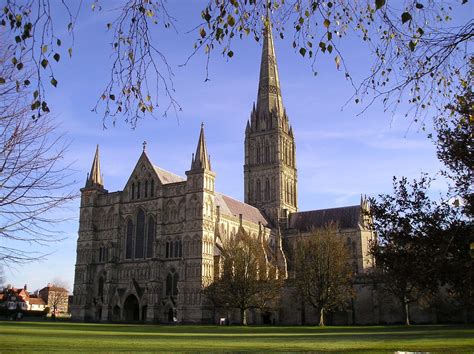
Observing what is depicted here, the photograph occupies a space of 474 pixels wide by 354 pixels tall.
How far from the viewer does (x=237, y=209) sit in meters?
76.8

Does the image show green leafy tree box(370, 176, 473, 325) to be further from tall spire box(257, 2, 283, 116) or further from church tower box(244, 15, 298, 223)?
tall spire box(257, 2, 283, 116)

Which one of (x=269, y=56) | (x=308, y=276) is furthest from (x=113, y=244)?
(x=269, y=56)

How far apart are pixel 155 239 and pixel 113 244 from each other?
625 centimetres

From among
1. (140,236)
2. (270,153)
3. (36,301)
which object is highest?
(270,153)

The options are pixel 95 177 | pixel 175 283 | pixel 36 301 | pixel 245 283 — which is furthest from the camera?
pixel 36 301

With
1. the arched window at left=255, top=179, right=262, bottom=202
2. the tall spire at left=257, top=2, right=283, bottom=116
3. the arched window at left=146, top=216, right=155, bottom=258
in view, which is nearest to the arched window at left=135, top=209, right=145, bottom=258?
the arched window at left=146, top=216, right=155, bottom=258

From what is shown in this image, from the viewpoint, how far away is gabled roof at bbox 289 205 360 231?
8112 centimetres

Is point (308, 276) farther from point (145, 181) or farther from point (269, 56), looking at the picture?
point (269, 56)

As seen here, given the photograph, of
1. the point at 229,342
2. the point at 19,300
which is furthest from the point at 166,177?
the point at 19,300

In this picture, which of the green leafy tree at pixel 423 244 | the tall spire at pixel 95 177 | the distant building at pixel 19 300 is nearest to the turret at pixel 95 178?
the tall spire at pixel 95 177

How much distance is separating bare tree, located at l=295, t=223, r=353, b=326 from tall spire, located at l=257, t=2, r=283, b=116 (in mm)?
41224

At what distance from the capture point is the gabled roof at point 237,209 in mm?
72000

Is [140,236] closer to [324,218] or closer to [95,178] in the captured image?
[95,178]

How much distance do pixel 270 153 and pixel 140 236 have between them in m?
33.0
